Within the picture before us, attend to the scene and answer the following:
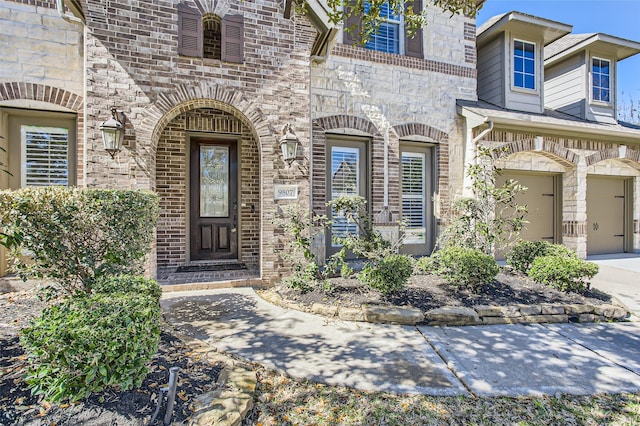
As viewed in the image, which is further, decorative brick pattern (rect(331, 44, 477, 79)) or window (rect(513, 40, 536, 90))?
window (rect(513, 40, 536, 90))

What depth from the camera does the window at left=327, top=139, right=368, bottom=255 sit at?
20.5 ft

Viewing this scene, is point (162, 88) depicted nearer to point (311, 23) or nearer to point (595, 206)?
point (311, 23)

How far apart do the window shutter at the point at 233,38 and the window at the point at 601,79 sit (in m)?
9.21

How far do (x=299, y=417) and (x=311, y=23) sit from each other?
5359 millimetres

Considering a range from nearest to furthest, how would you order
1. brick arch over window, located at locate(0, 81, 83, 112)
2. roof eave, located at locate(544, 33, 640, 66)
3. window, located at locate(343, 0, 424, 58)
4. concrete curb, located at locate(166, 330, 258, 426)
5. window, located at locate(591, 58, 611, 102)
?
concrete curb, located at locate(166, 330, 258, 426) < brick arch over window, located at locate(0, 81, 83, 112) < window, located at locate(343, 0, 424, 58) < roof eave, located at locate(544, 33, 640, 66) < window, located at locate(591, 58, 611, 102)

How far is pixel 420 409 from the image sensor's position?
6.94ft

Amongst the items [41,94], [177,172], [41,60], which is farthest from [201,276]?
[41,60]

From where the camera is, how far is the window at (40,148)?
4.66 metres

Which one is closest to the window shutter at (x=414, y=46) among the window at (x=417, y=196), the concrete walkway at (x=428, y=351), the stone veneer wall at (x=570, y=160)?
the window at (x=417, y=196)

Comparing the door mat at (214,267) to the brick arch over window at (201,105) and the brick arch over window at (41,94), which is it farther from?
the brick arch over window at (41,94)

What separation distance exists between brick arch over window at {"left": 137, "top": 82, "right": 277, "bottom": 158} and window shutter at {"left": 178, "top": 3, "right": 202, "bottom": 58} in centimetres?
51

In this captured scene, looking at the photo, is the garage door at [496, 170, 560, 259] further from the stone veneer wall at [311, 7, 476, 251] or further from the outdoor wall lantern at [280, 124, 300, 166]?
the outdoor wall lantern at [280, 124, 300, 166]

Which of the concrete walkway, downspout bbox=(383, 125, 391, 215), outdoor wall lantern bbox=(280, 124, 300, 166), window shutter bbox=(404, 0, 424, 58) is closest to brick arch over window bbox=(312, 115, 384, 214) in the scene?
downspout bbox=(383, 125, 391, 215)

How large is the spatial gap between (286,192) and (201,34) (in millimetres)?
2668
